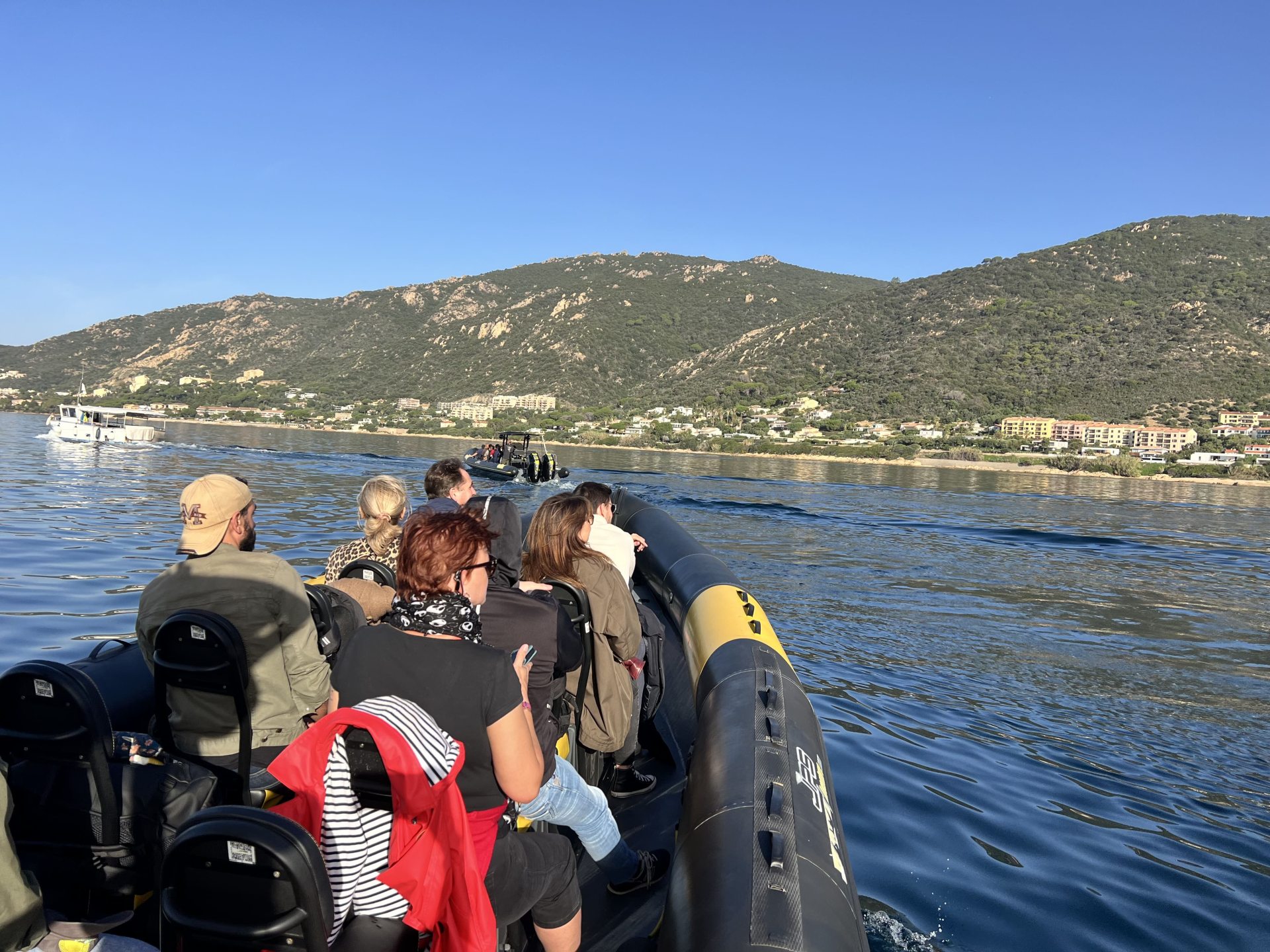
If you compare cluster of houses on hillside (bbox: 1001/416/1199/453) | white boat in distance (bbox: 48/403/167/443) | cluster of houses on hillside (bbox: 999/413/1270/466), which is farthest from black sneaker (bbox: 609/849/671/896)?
cluster of houses on hillside (bbox: 1001/416/1199/453)

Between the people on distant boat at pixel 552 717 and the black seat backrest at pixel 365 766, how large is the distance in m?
1.24

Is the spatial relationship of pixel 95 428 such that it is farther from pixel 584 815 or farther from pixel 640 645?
pixel 584 815

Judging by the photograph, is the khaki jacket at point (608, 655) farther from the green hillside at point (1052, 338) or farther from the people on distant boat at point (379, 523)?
the green hillside at point (1052, 338)

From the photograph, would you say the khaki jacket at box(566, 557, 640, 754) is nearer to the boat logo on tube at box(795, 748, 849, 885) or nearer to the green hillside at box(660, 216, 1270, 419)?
the boat logo on tube at box(795, 748, 849, 885)

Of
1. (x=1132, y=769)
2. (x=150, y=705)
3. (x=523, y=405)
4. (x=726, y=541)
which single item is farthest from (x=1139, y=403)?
(x=150, y=705)

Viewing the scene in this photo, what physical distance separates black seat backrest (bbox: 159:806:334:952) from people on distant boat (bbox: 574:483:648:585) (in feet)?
10.4

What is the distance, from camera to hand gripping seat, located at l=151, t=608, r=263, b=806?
2.65 m

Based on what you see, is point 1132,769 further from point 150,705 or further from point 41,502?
point 41,502

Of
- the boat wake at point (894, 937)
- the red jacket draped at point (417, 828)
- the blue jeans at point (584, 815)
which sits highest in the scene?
the red jacket draped at point (417, 828)

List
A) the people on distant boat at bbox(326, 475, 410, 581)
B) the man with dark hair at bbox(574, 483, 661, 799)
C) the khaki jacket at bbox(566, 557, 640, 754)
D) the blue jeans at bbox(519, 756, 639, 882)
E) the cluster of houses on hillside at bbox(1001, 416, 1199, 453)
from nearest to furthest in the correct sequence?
the blue jeans at bbox(519, 756, 639, 882) < the khaki jacket at bbox(566, 557, 640, 754) < the people on distant boat at bbox(326, 475, 410, 581) < the man with dark hair at bbox(574, 483, 661, 799) < the cluster of houses on hillside at bbox(1001, 416, 1199, 453)

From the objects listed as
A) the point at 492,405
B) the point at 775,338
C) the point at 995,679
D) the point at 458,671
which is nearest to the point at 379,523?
the point at 458,671

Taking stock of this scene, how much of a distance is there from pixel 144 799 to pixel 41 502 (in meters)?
21.0

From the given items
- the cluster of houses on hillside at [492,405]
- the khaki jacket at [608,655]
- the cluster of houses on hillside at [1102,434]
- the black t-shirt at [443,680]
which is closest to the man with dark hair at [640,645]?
the khaki jacket at [608,655]

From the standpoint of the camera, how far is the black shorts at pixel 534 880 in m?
2.42
